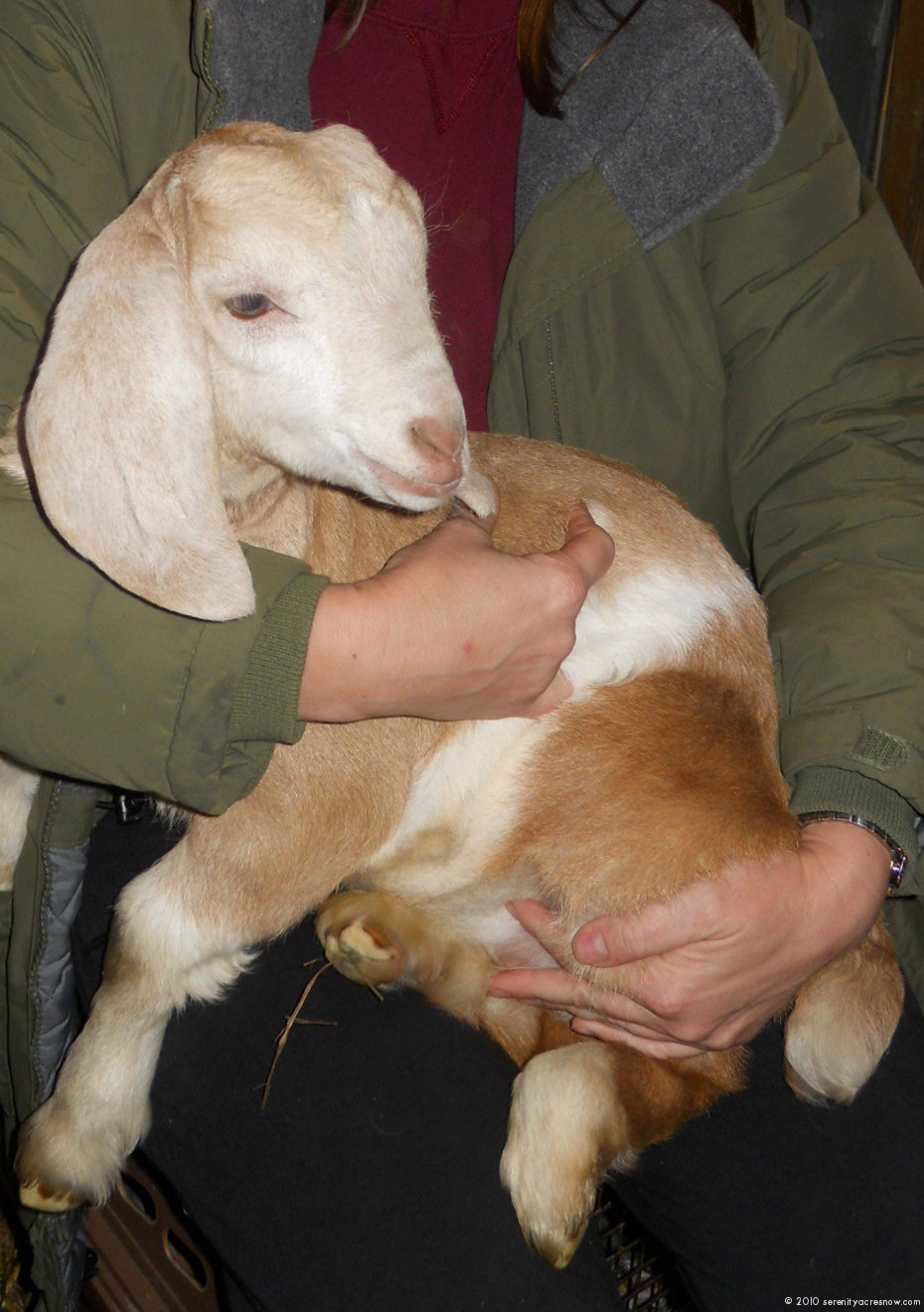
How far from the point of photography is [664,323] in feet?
5.63

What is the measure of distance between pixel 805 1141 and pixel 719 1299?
0.76 ft

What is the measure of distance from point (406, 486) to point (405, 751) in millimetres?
459

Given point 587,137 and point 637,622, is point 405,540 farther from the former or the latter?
point 587,137

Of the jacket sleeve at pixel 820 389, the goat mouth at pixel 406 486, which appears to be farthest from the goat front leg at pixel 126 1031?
the jacket sleeve at pixel 820 389

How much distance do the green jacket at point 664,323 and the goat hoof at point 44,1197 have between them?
0.10 meters

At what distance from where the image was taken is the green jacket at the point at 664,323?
129cm

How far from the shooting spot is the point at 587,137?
163 centimetres

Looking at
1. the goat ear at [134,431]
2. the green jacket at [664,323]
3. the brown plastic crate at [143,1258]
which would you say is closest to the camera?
the goat ear at [134,431]

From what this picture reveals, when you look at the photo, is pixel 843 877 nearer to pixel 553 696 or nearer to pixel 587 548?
pixel 553 696

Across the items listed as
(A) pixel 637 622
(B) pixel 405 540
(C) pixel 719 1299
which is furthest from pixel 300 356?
(C) pixel 719 1299

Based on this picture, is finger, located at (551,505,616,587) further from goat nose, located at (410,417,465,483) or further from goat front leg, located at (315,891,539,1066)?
goat front leg, located at (315,891,539,1066)

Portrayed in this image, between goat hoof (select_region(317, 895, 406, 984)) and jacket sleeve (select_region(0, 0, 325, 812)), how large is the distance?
36cm

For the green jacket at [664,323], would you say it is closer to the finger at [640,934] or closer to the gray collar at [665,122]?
the gray collar at [665,122]
